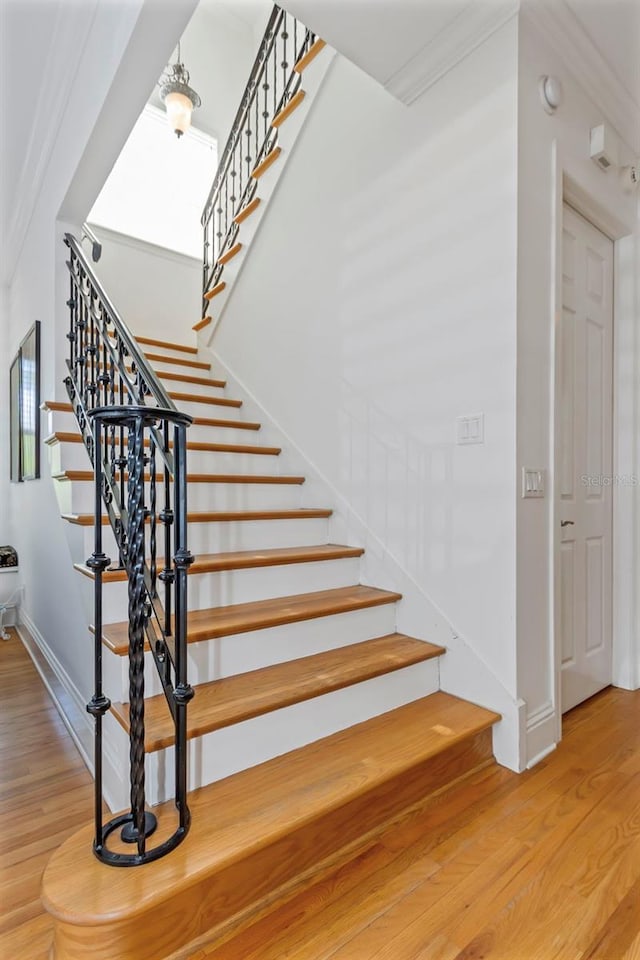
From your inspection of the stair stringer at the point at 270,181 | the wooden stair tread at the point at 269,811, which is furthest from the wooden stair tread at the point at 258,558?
the stair stringer at the point at 270,181

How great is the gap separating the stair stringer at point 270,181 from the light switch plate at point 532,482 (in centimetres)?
245

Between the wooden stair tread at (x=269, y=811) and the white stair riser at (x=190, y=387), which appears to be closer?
the wooden stair tread at (x=269, y=811)

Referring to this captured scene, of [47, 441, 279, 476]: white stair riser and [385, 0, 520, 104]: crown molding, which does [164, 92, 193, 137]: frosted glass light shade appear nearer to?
[385, 0, 520, 104]: crown molding

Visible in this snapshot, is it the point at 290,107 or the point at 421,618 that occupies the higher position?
the point at 290,107

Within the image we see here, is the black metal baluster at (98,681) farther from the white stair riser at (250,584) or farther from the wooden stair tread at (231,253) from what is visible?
the wooden stair tread at (231,253)

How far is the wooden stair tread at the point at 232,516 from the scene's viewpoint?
197cm

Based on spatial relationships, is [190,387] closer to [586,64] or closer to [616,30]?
[586,64]

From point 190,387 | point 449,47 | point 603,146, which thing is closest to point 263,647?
point 190,387

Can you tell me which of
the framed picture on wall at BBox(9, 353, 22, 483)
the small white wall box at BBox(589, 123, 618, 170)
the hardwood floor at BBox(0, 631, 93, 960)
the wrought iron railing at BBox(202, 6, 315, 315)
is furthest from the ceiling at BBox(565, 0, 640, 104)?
the framed picture on wall at BBox(9, 353, 22, 483)

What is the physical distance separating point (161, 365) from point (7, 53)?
1.84m

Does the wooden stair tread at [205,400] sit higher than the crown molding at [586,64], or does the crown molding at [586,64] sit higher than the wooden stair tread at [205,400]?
the crown molding at [586,64]

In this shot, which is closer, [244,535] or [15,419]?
[244,535]

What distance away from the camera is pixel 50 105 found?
9.01 ft

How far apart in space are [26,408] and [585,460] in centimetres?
359
